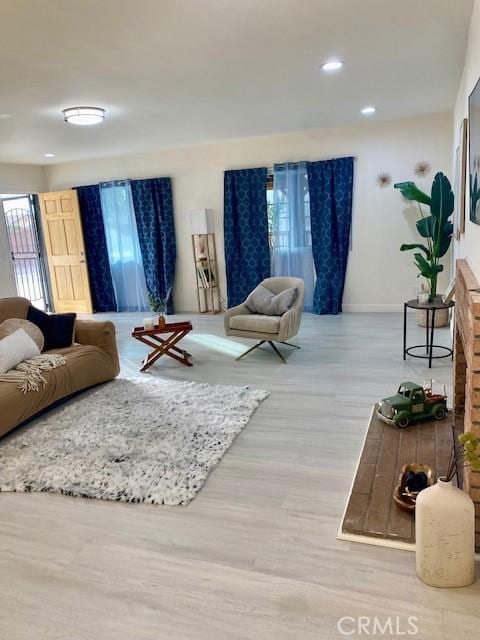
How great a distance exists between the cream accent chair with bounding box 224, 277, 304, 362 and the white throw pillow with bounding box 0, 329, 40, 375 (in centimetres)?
191

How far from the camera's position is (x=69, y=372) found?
3.78m

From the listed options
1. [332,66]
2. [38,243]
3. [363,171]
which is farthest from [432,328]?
[38,243]

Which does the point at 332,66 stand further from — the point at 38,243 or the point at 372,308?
the point at 38,243

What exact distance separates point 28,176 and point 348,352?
19.9 ft

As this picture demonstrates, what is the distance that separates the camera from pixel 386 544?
202cm

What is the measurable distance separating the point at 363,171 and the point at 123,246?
390 cm

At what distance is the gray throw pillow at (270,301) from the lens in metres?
4.84

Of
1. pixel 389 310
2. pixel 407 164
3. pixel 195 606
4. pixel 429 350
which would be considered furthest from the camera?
pixel 389 310

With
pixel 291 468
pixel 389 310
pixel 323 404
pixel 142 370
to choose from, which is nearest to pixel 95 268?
pixel 142 370

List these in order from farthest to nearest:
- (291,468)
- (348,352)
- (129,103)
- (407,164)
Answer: (407,164) → (348,352) → (129,103) → (291,468)

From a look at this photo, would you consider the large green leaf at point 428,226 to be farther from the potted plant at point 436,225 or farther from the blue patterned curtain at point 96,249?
the blue patterned curtain at point 96,249

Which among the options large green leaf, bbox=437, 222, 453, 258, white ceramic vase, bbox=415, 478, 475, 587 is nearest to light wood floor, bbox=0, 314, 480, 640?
white ceramic vase, bbox=415, 478, 475, 587

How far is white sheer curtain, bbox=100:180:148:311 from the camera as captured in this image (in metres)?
7.52

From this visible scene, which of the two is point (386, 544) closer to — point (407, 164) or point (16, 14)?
point (16, 14)
